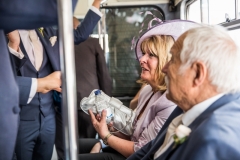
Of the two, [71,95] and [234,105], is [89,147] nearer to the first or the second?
[234,105]

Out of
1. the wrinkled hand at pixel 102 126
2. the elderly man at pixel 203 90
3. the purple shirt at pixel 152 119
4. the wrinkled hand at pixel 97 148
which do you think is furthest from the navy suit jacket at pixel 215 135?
the wrinkled hand at pixel 97 148

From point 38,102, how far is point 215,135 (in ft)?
4.63

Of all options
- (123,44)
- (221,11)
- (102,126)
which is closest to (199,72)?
(102,126)

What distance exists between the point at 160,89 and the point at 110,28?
2367 mm

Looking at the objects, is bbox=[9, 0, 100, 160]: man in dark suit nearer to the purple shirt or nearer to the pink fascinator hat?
the pink fascinator hat

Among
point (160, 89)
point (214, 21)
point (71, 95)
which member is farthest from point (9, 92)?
point (214, 21)

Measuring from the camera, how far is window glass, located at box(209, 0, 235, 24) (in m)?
2.56

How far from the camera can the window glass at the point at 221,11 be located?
2.56m

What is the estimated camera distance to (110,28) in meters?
4.10

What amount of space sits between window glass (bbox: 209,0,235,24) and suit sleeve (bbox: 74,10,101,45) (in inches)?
45.4

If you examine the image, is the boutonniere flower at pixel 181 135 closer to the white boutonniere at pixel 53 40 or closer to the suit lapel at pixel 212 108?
the suit lapel at pixel 212 108

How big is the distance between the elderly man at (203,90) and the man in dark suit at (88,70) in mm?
2146

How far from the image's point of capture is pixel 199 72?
1.11m

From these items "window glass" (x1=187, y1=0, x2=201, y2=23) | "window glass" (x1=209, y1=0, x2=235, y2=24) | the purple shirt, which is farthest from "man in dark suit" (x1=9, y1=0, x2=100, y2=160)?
"window glass" (x1=187, y1=0, x2=201, y2=23)
